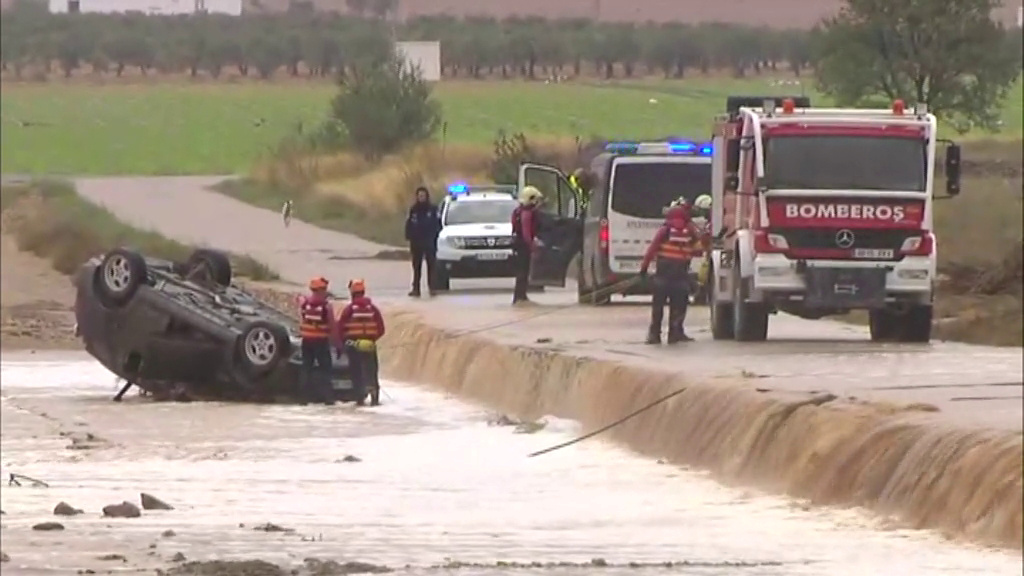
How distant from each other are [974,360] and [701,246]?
138 inches

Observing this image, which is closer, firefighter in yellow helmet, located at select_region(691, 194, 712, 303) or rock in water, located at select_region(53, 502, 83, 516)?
rock in water, located at select_region(53, 502, 83, 516)

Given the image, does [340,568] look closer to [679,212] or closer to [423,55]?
[423,55]

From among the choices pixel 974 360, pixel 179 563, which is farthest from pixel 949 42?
pixel 974 360

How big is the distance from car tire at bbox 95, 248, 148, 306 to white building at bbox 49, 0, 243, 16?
11.9 metres

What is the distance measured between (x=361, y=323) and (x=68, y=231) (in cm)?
2025

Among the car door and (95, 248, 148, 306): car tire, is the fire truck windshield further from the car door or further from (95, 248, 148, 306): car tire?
(95, 248, 148, 306): car tire

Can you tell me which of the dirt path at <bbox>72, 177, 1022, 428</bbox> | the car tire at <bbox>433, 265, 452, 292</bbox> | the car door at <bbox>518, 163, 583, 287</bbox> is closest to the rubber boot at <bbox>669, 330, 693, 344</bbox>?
the dirt path at <bbox>72, 177, 1022, 428</bbox>

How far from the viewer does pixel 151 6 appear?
8.83 meters

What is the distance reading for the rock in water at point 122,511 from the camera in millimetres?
14383

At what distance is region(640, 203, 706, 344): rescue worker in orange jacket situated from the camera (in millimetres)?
20562

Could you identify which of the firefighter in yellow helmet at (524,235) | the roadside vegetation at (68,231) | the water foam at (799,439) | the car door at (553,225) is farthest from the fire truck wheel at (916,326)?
the roadside vegetation at (68,231)

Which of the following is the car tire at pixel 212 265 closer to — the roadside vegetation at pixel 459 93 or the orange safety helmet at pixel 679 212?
the orange safety helmet at pixel 679 212

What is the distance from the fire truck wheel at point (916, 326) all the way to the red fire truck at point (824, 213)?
0.02 m

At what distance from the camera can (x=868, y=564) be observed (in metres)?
11.1
